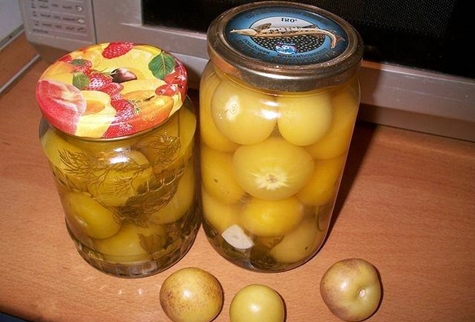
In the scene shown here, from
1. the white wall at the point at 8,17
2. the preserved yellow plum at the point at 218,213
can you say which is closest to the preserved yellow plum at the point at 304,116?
the preserved yellow plum at the point at 218,213

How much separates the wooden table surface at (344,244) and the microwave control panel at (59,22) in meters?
0.11

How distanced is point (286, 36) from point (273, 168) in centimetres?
12

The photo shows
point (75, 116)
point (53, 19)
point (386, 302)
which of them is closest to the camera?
point (75, 116)

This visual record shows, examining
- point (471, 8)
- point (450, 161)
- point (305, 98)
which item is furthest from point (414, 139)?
point (305, 98)

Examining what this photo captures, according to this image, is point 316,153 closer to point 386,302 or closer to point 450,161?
point 386,302

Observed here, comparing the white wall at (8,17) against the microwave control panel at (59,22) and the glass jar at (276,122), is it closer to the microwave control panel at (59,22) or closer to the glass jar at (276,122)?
the microwave control panel at (59,22)

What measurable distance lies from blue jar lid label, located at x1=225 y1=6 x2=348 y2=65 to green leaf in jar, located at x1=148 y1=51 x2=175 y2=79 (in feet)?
0.23

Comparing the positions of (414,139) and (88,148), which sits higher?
(88,148)

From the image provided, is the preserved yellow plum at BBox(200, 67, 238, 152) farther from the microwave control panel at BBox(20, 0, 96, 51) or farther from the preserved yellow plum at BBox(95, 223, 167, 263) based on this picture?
the microwave control panel at BBox(20, 0, 96, 51)

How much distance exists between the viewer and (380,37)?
573mm

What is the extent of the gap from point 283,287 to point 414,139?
Answer: 0.33m

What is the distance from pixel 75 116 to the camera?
425 mm

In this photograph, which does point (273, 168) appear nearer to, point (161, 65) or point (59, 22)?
point (161, 65)

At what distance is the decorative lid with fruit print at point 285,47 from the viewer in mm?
412
